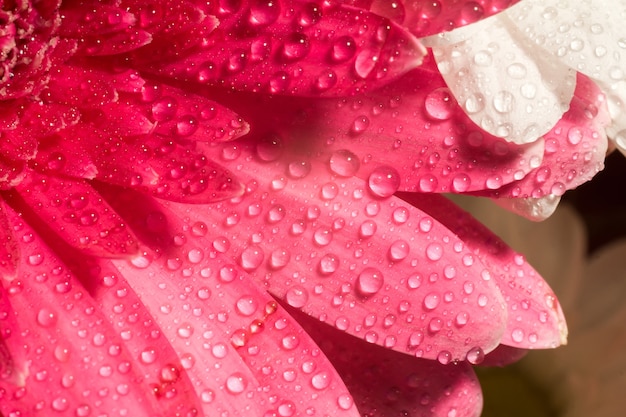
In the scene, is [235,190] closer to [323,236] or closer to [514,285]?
[323,236]

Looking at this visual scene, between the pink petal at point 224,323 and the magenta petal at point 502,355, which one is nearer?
the pink petal at point 224,323

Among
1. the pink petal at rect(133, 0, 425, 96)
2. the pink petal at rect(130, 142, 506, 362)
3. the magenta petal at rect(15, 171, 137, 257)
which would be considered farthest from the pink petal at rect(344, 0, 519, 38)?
the magenta petal at rect(15, 171, 137, 257)

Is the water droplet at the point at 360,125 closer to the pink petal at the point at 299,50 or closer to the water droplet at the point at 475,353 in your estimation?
the pink petal at the point at 299,50

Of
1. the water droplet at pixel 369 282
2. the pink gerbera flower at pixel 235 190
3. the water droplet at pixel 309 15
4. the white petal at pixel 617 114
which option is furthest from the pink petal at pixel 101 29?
the white petal at pixel 617 114

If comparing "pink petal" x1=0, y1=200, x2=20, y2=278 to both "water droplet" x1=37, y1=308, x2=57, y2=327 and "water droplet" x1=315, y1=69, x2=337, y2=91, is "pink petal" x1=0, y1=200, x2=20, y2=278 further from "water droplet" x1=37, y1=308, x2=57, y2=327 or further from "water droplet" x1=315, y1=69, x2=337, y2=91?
"water droplet" x1=315, y1=69, x2=337, y2=91

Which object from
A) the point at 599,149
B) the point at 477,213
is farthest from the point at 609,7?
the point at 477,213

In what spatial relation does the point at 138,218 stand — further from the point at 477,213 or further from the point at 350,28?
the point at 477,213

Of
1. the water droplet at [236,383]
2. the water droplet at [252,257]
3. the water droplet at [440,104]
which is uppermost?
the water droplet at [440,104]
